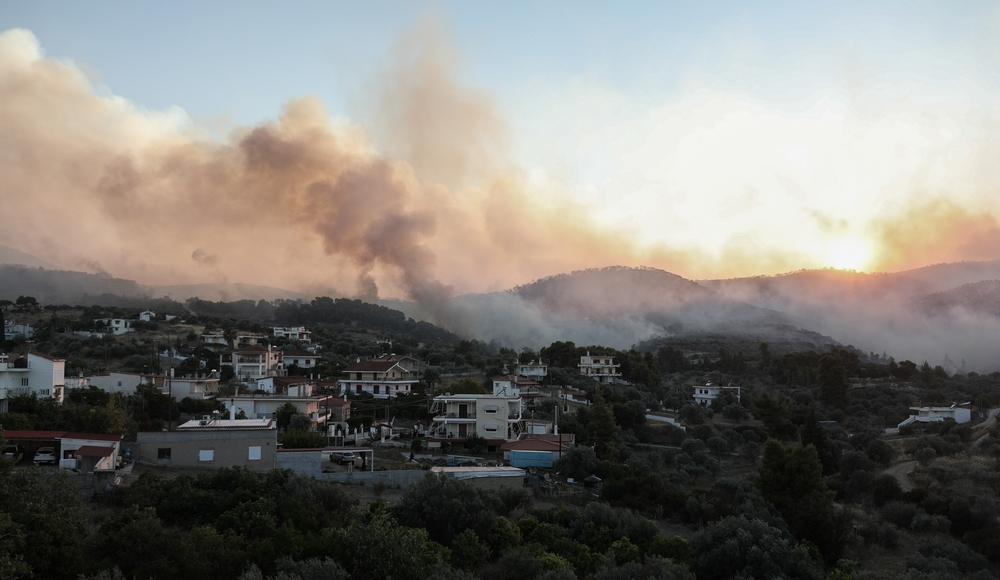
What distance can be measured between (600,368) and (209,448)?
2070 inches

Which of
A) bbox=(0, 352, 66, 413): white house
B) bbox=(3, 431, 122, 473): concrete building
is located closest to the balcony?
bbox=(3, 431, 122, 473): concrete building

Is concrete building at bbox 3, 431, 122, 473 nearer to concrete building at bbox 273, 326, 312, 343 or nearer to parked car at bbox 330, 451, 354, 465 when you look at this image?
parked car at bbox 330, 451, 354, 465

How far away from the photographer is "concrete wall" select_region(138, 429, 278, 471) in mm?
28156

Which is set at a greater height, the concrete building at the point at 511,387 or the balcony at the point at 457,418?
the concrete building at the point at 511,387

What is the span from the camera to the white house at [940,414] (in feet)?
184

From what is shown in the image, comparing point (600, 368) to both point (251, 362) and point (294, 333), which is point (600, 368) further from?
point (294, 333)

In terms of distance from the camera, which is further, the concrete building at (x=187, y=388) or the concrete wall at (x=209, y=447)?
the concrete building at (x=187, y=388)

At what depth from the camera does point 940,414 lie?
56.8 m

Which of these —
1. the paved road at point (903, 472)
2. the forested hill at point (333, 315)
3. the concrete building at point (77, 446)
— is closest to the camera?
the concrete building at point (77, 446)

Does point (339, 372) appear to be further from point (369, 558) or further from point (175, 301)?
point (175, 301)

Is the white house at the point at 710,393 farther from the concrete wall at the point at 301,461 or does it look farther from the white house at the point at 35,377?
the white house at the point at 35,377

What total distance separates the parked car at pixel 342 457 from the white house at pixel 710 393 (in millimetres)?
44319

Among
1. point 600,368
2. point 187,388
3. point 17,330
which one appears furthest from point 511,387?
point 17,330

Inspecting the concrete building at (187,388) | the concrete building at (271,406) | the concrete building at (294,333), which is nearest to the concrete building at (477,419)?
the concrete building at (271,406)
